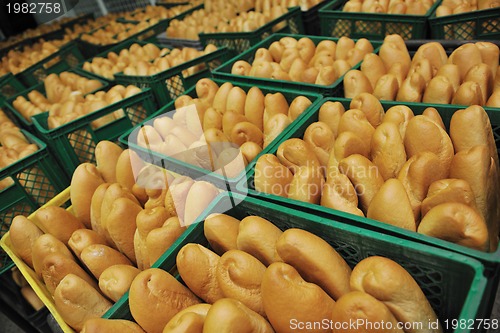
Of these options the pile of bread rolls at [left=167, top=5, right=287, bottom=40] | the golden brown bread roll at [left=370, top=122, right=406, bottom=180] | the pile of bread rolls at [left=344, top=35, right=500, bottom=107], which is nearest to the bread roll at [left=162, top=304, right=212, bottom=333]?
the golden brown bread roll at [left=370, top=122, right=406, bottom=180]

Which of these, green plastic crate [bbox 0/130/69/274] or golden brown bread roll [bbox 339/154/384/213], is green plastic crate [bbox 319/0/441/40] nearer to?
golden brown bread roll [bbox 339/154/384/213]

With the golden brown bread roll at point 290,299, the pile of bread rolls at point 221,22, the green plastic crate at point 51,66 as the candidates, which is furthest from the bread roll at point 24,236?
the green plastic crate at point 51,66

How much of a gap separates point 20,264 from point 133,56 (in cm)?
190

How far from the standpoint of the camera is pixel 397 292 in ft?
2.09

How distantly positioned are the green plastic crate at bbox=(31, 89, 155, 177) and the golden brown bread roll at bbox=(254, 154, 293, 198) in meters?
1.07

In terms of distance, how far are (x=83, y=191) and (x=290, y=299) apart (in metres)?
0.92

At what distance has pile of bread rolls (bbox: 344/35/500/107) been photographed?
113 centimetres

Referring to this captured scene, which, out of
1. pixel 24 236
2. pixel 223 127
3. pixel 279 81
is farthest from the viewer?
pixel 279 81

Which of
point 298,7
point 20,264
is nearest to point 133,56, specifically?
point 298,7

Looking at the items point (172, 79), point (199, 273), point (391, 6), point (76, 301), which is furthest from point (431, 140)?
point (172, 79)

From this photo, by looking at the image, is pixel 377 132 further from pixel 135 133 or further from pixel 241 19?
pixel 241 19

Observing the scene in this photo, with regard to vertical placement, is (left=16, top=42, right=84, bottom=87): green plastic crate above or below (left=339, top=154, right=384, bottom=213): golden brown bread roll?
above

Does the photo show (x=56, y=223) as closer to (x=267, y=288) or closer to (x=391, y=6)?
(x=267, y=288)

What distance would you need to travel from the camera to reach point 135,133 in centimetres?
147
